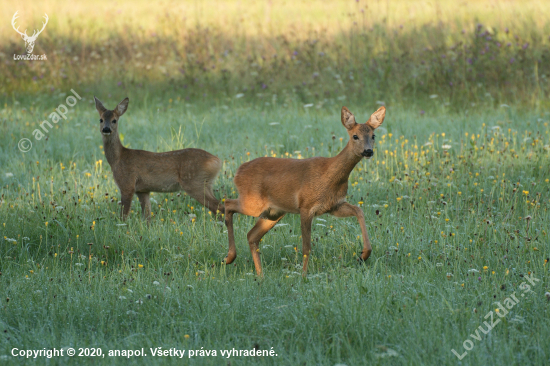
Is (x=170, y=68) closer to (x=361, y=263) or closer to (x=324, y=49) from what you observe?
(x=324, y=49)

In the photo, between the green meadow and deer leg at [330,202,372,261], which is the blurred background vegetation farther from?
deer leg at [330,202,372,261]

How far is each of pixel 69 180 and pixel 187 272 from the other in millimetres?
3131

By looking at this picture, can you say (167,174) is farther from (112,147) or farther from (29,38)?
(29,38)

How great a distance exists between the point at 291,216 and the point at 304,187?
1.62 meters

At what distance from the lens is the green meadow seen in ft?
13.8

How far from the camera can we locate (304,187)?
5340 mm

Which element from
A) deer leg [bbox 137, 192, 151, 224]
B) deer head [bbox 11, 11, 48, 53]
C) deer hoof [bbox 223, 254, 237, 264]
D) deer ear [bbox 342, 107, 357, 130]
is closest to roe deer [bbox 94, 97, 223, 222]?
deer leg [bbox 137, 192, 151, 224]

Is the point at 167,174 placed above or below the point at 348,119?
below

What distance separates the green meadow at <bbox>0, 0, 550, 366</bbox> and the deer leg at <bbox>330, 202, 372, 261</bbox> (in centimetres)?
19

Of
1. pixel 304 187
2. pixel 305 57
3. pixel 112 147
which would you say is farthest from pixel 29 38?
pixel 304 187

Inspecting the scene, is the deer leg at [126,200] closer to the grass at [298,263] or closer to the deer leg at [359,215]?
the grass at [298,263]

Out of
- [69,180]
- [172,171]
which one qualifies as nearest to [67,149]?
[69,180]

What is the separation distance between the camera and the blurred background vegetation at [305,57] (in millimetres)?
12938

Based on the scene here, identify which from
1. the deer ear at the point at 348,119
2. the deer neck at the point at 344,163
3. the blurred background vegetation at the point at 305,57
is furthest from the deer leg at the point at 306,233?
the blurred background vegetation at the point at 305,57
